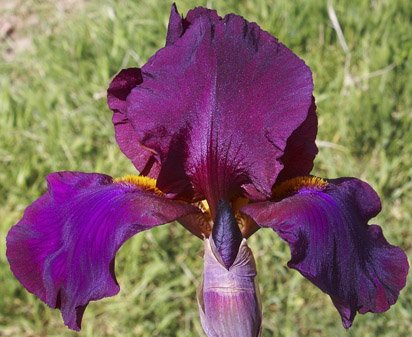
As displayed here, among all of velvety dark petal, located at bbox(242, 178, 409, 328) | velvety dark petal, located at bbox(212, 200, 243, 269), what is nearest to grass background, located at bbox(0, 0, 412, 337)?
velvety dark petal, located at bbox(242, 178, 409, 328)

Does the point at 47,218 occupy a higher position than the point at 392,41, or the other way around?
the point at 392,41

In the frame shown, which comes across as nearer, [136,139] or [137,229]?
[137,229]

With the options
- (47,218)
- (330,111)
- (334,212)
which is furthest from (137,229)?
(330,111)

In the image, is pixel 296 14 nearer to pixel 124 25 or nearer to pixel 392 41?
pixel 392 41

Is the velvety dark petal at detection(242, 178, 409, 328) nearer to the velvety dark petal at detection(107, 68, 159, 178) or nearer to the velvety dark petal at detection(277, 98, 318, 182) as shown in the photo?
the velvety dark petal at detection(277, 98, 318, 182)

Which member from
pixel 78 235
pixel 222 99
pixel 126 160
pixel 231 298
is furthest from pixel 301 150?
pixel 126 160

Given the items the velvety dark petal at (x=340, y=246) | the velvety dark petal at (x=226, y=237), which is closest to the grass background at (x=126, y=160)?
the velvety dark petal at (x=340, y=246)

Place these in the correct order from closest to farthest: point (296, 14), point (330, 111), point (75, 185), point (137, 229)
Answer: point (137, 229), point (75, 185), point (330, 111), point (296, 14)

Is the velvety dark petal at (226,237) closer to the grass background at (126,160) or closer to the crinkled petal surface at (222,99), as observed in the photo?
the crinkled petal surface at (222,99)
